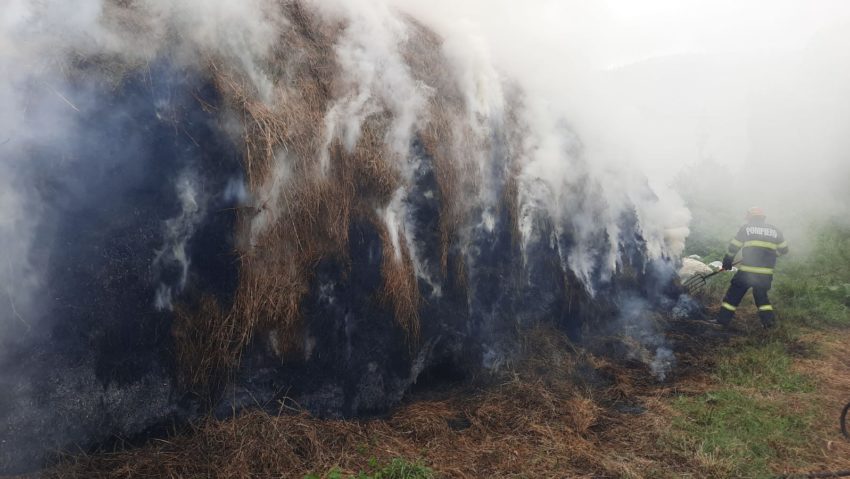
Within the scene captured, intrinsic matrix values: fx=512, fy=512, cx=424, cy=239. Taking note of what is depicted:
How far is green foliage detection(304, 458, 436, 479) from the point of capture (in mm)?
3289

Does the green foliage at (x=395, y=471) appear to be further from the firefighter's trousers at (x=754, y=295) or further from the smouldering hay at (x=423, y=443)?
the firefighter's trousers at (x=754, y=295)

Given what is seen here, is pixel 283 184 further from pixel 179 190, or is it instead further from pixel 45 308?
pixel 45 308

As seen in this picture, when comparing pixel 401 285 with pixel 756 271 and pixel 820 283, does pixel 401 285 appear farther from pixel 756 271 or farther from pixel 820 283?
pixel 820 283

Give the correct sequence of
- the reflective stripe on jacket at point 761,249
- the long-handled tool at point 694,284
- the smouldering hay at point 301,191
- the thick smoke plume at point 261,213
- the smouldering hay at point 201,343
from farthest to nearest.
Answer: the long-handled tool at point 694,284
the reflective stripe on jacket at point 761,249
the smouldering hay at point 301,191
the smouldering hay at point 201,343
the thick smoke plume at point 261,213

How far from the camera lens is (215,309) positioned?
374cm

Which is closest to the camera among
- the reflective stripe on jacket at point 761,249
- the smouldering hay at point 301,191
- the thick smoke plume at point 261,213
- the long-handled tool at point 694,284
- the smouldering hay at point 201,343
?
the thick smoke plume at point 261,213

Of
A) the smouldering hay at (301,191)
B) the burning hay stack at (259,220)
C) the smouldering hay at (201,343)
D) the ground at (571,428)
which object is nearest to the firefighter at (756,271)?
the ground at (571,428)

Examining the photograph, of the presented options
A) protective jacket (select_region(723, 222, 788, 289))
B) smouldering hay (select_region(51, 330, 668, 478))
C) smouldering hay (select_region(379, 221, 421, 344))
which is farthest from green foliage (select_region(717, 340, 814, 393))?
smouldering hay (select_region(379, 221, 421, 344))

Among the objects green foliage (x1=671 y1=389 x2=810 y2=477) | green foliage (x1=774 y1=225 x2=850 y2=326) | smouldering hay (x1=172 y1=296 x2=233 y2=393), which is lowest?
green foliage (x1=671 y1=389 x2=810 y2=477)

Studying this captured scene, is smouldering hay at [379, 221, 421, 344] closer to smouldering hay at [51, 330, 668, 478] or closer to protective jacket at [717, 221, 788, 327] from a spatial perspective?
smouldering hay at [51, 330, 668, 478]

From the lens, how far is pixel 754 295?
7227 mm

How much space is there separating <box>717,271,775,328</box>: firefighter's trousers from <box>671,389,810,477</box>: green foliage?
2.40 metres

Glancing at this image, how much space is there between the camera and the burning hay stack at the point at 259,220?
3.28m

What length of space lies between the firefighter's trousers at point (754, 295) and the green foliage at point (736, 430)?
240 cm
